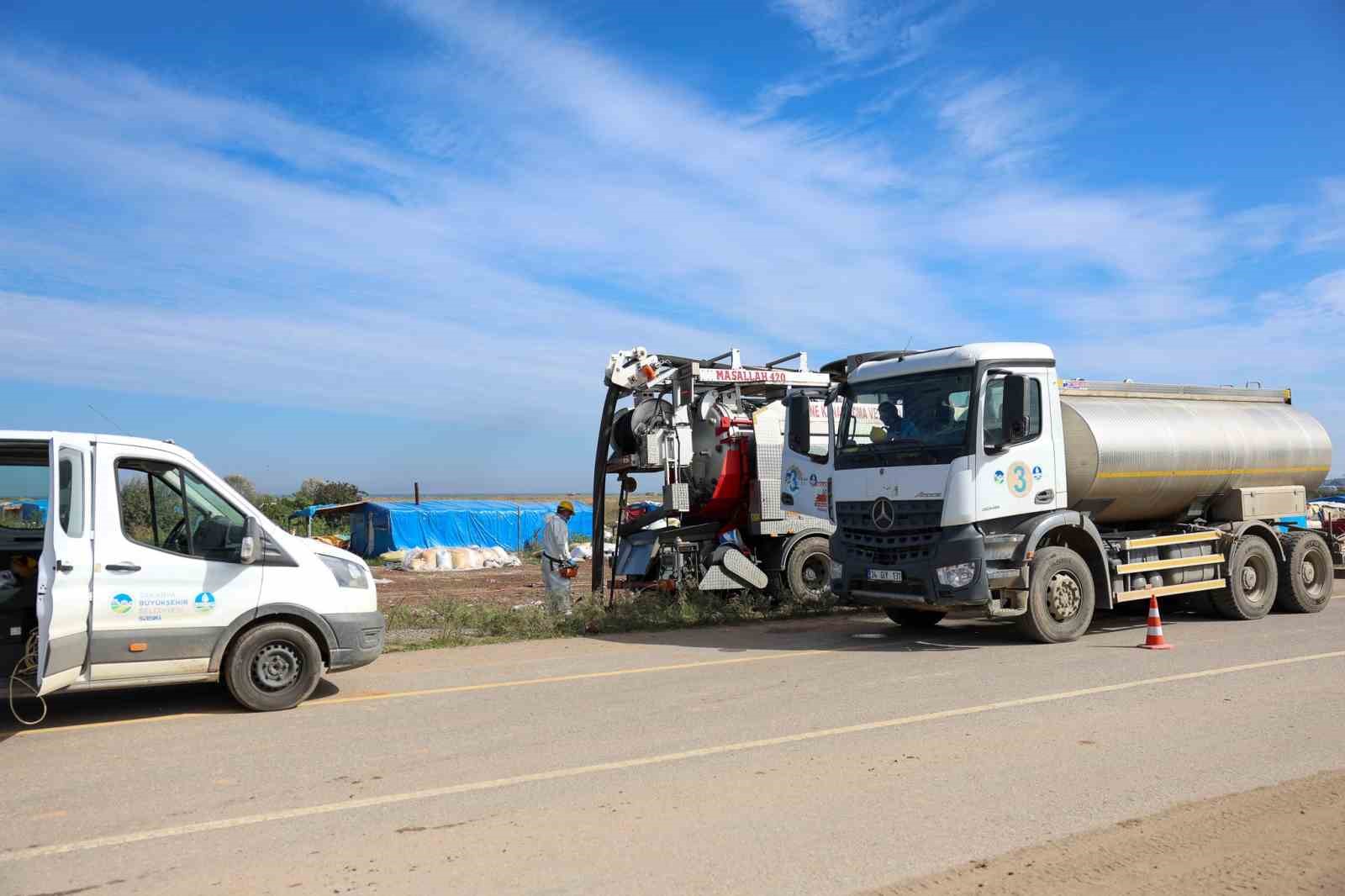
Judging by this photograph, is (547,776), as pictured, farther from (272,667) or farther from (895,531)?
(895,531)

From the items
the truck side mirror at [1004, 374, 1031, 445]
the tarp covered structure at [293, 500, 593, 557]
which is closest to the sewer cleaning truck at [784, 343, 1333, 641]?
the truck side mirror at [1004, 374, 1031, 445]

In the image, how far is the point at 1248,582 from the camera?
1320cm

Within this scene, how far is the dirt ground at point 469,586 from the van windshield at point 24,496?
7.99 metres

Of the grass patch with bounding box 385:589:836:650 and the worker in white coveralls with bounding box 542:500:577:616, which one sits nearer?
the grass patch with bounding box 385:589:836:650

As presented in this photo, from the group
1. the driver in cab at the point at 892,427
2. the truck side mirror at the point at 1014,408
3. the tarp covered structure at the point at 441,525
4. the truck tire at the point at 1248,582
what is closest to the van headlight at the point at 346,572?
the driver in cab at the point at 892,427

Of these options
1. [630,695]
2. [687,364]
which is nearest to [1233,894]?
[630,695]

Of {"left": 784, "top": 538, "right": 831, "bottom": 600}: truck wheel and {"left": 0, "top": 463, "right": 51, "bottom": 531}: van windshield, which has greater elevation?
{"left": 0, "top": 463, "right": 51, "bottom": 531}: van windshield

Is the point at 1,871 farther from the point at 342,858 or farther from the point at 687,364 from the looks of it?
the point at 687,364

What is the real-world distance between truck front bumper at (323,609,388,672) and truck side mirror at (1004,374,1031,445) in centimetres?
662

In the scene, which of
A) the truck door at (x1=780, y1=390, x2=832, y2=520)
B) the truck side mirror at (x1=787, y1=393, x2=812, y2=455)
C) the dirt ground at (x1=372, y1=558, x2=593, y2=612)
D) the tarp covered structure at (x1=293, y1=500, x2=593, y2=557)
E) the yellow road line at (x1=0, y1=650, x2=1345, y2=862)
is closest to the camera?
the yellow road line at (x1=0, y1=650, x2=1345, y2=862)

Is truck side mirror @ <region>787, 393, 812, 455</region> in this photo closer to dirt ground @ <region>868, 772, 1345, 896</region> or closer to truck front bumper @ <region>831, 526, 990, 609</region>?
truck front bumper @ <region>831, 526, 990, 609</region>

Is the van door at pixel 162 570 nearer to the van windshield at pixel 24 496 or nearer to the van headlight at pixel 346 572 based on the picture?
the van headlight at pixel 346 572

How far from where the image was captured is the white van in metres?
7.10

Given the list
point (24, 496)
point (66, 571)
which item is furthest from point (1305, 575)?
point (24, 496)
